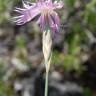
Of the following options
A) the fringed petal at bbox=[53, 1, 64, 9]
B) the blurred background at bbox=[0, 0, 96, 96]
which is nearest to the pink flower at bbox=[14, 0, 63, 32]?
the fringed petal at bbox=[53, 1, 64, 9]

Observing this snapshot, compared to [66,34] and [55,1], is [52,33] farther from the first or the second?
[66,34]

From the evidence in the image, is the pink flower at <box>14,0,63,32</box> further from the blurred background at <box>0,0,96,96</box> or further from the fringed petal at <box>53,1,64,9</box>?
the blurred background at <box>0,0,96,96</box>

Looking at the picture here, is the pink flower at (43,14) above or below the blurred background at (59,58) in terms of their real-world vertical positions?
above

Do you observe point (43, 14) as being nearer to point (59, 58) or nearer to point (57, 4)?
point (57, 4)

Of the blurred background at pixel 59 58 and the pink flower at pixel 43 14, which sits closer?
the pink flower at pixel 43 14

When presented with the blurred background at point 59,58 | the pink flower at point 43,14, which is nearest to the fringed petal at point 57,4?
the pink flower at point 43,14

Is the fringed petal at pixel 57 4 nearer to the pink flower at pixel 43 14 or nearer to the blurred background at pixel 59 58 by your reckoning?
the pink flower at pixel 43 14
